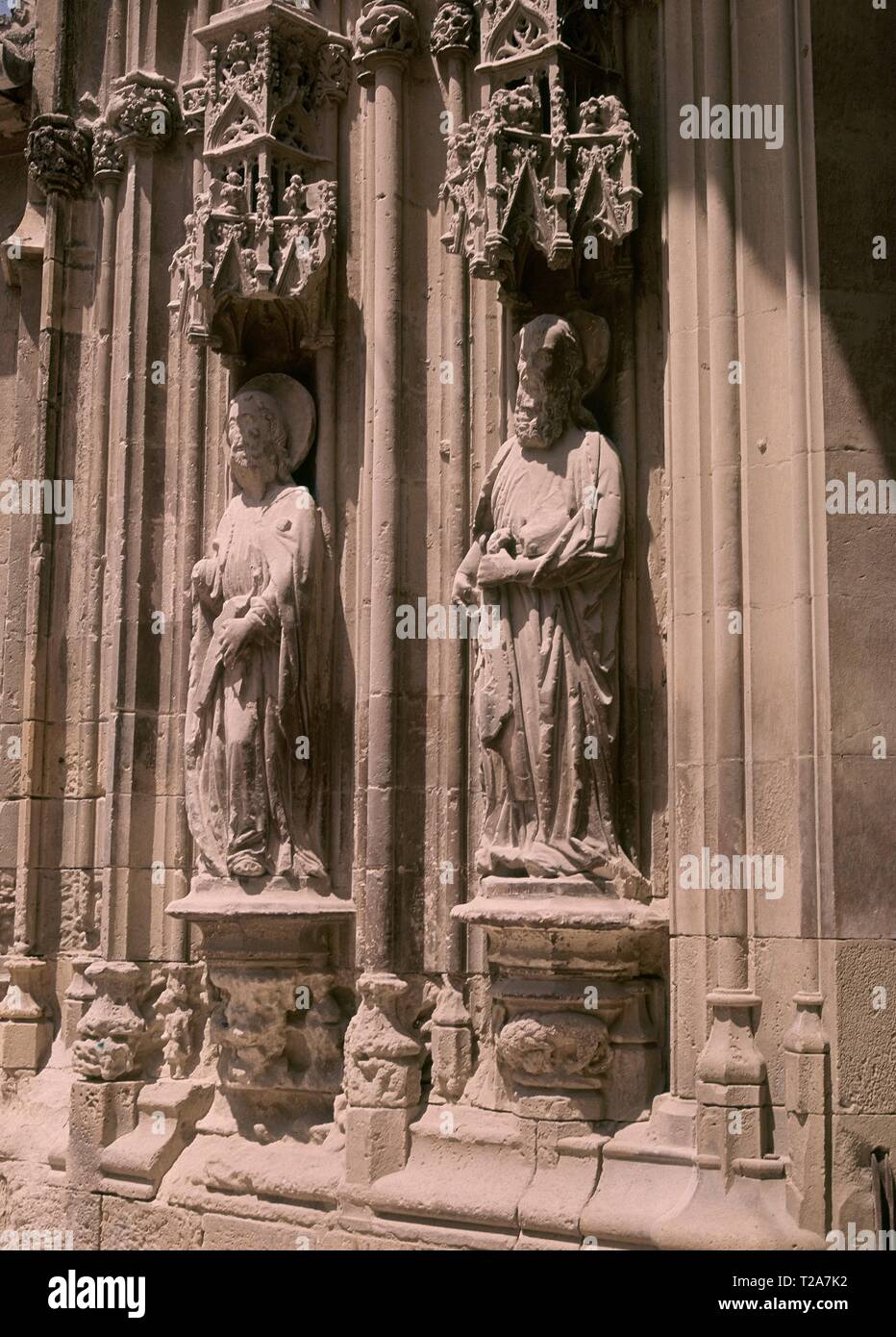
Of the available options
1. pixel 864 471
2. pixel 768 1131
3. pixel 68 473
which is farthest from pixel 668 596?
pixel 68 473

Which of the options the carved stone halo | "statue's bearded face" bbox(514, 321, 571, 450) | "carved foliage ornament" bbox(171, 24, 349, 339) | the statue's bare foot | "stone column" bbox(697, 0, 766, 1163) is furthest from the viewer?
the carved stone halo

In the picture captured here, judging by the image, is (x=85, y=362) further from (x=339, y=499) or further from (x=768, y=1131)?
(x=768, y=1131)

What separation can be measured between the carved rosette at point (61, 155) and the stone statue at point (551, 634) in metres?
3.50

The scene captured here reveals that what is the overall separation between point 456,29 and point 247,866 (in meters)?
4.04

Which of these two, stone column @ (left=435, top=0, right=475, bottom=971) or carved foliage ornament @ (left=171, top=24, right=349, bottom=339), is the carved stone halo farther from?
stone column @ (left=435, top=0, right=475, bottom=971)

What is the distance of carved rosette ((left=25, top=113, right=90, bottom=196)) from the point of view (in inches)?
389

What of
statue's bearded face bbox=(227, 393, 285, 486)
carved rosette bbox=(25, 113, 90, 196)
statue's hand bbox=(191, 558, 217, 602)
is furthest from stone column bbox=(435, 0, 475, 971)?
carved rosette bbox=(25, 113, 90, 196)

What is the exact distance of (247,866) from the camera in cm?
812

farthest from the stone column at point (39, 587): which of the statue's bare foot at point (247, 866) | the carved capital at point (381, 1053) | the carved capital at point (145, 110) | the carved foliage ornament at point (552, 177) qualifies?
the carved foliage ornament at point (552, 177)

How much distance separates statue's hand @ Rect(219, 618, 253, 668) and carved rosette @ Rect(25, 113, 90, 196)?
3.15 m

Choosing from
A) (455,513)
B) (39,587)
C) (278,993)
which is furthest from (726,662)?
(39,587)

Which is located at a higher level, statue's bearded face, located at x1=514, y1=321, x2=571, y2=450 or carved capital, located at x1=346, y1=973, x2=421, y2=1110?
statue's bearded face, located at x1=514, y1=321, x2=571, y2=450

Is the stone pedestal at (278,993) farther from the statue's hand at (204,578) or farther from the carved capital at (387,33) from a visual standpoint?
the carved capital at (387,33)

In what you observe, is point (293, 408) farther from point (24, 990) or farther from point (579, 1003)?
point (24, 990)
